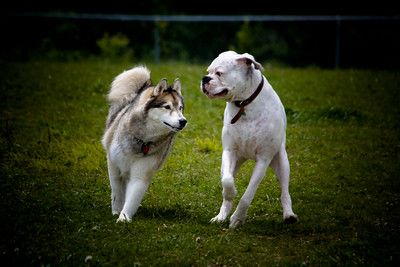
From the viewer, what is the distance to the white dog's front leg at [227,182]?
727 centimetres

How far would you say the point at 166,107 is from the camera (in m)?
7.66

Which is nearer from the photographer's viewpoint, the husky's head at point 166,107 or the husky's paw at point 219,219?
the husky's head at point 166,107

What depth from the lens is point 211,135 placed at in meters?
11.7

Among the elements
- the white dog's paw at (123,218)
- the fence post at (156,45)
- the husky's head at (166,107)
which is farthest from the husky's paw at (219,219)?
the fence post at (156,45)

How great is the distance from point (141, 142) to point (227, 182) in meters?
1.12

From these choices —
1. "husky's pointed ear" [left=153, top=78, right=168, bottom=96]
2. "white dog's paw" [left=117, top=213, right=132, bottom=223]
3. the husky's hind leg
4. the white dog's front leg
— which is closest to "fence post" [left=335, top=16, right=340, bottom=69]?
the white dog's front leg

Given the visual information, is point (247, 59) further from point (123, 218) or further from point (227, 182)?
point (123, 218)

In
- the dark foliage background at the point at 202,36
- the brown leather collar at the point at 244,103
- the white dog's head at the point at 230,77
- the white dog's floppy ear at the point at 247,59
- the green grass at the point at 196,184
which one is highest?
the white dog's floppy ear at the point at 247,59

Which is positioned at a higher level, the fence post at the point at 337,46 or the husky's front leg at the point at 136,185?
the husky's front leg at the point at 136,185

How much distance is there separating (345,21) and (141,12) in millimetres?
7130

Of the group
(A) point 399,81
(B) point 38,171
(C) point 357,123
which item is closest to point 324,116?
(C) point 357,123

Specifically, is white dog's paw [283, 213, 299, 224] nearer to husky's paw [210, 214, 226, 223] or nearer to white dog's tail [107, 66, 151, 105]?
husky's paw [210, 214, 226, 223]

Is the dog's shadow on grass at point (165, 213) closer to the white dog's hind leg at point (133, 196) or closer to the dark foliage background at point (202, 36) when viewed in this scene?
the white dog's hind leg at point (133, 196)

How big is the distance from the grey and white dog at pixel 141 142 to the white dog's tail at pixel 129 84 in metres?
0.36
